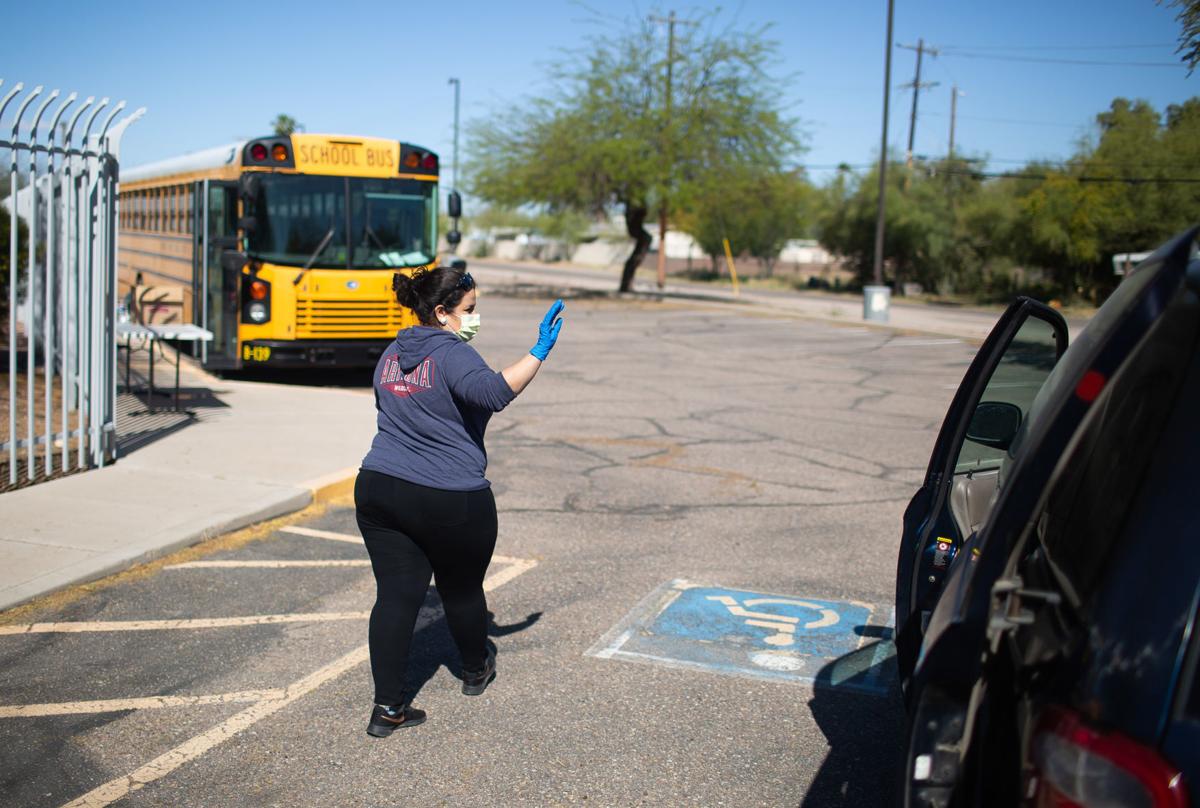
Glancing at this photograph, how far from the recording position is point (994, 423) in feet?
12.9

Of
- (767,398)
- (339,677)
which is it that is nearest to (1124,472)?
(339,677)

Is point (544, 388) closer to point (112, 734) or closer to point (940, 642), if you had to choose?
point (112, 734)

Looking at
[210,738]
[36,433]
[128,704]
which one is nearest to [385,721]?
[210,738]

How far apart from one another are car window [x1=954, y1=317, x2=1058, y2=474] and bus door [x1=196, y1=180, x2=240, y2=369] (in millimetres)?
10588

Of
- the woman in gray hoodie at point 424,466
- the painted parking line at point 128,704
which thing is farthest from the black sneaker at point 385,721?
the painted parking line at point 128,704

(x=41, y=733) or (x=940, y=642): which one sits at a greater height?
(x=940, y=642)

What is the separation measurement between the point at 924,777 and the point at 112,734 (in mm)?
3085

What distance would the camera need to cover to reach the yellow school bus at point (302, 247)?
521 inches

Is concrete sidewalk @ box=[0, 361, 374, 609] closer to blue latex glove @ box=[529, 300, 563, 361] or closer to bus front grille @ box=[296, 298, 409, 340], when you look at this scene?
bus front grille @ box=[296, 298, 409, 340]

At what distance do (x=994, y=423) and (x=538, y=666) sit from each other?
7.40 feet

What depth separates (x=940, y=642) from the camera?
2.47 m

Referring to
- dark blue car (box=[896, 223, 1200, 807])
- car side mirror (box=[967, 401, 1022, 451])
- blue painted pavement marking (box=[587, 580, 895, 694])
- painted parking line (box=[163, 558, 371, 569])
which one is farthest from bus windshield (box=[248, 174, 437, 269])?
dark blue car (box=[896, 223, 1200, 807])

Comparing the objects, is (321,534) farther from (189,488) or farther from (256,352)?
(256,352)

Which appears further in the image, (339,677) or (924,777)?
(339,677)
